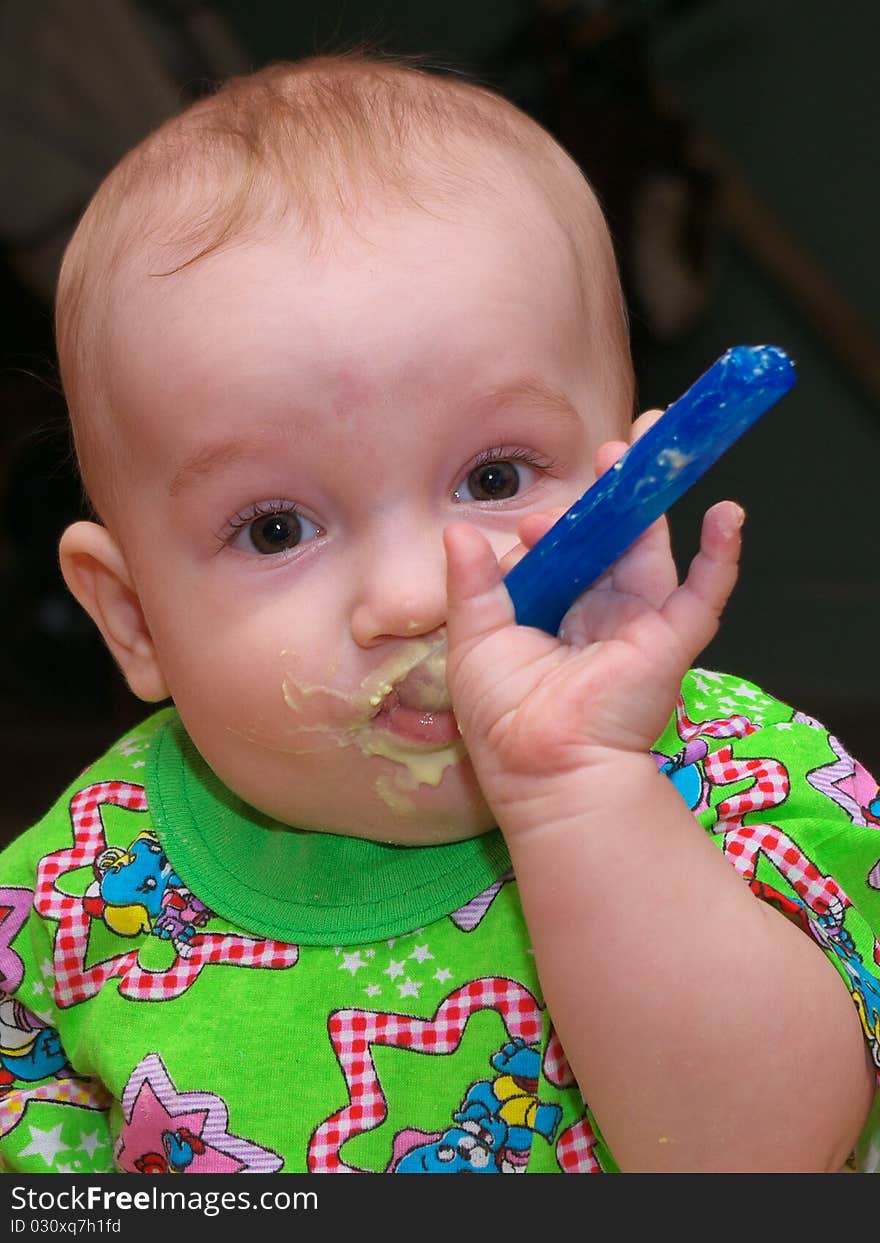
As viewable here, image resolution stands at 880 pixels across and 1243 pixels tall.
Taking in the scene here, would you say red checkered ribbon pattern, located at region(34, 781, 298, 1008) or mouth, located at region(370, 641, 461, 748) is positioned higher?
mouth, located at region(370, 641, 461, 748)

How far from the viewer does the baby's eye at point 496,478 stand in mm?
717

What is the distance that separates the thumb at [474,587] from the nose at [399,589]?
32mm

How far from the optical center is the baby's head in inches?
27.3

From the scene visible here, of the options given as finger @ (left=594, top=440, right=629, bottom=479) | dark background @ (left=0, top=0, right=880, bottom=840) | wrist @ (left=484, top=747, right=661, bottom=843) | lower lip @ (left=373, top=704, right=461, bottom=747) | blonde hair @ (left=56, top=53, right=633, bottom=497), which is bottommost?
dark background @ (left=0, top=0, right=880, bottom=840)

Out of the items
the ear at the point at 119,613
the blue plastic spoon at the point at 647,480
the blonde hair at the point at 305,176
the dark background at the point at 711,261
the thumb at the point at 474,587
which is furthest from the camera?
the dark background at the point at 711,261

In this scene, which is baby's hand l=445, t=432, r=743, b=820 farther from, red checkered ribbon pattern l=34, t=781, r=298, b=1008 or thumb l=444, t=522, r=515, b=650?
red checkered ribbon pattern l=34, t=781, r=298, b=1008

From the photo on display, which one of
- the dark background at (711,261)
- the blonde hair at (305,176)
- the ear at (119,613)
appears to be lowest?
the dark background at (711,261)

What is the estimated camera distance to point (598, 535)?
59 cm

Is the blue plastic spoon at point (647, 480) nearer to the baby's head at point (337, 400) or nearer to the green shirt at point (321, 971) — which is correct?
the baby's head at point (337, 400)

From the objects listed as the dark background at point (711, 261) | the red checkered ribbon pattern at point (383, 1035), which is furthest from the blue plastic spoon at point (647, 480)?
the dark background at point (711, 261)

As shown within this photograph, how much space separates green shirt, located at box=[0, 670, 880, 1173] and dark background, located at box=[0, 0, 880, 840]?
1.26 m

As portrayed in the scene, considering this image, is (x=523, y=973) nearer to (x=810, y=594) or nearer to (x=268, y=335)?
(x=268, y=335)

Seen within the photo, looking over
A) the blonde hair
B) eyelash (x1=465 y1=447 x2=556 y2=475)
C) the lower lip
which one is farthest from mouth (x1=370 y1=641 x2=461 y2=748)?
the blonde hair

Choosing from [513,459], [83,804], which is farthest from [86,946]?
[513,459]
